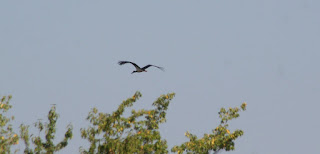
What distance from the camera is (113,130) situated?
3428 cm

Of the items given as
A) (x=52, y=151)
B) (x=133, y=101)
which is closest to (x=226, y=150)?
(x=133, y=101)

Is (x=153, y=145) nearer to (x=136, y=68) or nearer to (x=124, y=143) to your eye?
(x=124, y=143)

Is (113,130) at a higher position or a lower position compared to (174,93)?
lower

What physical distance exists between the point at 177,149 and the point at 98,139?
3.35 metres

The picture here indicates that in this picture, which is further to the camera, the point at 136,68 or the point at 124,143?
the point at 136,68

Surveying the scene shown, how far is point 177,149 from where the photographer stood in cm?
3497

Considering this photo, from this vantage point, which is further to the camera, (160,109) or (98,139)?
(160,109)

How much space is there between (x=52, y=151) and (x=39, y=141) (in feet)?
2.33

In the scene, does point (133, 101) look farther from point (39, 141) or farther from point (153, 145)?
point (39, 141)

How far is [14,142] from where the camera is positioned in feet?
113

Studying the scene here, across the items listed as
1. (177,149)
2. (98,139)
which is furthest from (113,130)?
(177,149)

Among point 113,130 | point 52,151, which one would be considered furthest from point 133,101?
point 52,151

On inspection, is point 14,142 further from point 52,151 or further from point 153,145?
point 153,145

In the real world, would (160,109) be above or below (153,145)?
above
